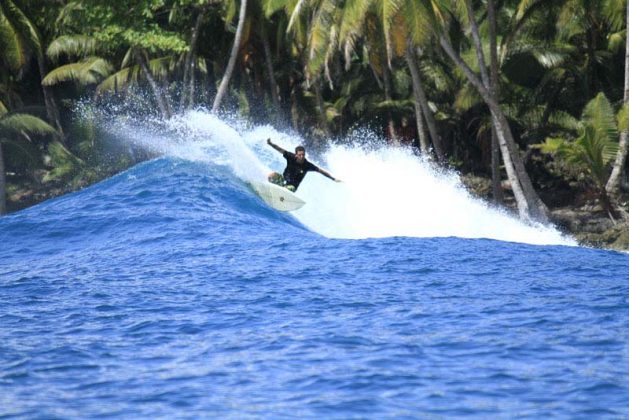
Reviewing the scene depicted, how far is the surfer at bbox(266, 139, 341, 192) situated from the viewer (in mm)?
17973

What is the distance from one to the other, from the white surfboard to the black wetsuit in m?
0.29

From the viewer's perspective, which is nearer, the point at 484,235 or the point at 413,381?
the point at 413,381

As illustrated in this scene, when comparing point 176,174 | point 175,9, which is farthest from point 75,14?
point 176,174

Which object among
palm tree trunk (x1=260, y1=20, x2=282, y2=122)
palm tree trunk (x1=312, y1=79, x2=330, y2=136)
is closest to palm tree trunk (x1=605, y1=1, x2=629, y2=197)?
palm tree trunk (x1=312, y1=79, x2=330, y2=136)

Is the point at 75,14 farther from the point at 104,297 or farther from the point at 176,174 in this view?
the point at 104,297

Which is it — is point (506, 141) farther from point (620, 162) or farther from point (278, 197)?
point (278, 197)

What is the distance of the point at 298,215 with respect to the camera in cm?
2012

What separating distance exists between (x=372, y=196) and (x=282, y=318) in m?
12.2

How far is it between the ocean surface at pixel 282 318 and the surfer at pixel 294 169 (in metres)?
0.67

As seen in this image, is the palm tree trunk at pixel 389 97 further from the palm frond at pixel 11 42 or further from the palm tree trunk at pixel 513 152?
the palm frond at pixel 11 42

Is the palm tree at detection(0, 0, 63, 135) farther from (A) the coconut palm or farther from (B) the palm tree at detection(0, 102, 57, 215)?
(A) the coconut palm

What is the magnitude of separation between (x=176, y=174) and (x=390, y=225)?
4.59 meters

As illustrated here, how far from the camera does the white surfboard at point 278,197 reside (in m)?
18.8

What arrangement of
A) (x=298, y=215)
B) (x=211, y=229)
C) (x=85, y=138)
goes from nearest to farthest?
(x=211, y=229)
(x=298, y=215)
(x=85, y=138)
